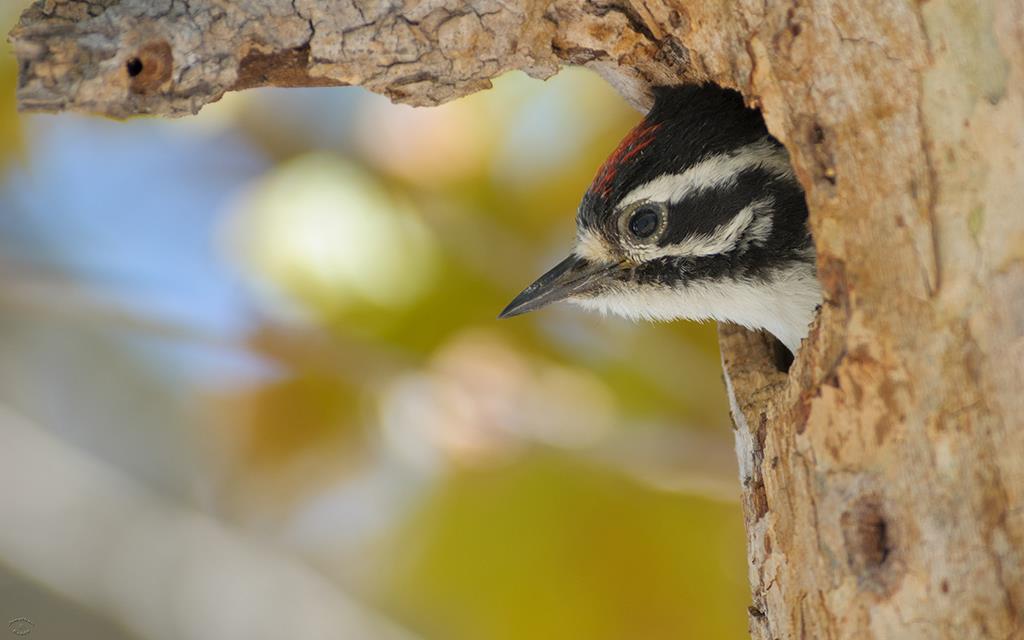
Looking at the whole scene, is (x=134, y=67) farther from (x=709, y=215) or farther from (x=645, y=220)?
(x=709, y=215)

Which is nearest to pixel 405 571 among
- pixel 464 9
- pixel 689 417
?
pixel 689 417

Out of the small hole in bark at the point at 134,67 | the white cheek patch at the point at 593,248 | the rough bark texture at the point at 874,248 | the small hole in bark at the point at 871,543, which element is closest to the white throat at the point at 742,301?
the white cheek patch at the point at 593,248

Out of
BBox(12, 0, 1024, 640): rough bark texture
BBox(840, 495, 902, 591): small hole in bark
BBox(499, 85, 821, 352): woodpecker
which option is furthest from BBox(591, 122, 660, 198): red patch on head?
BBox(840, 495, 902, 591): small hole in bark

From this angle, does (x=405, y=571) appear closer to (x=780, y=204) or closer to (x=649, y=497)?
(x=649, y=497)

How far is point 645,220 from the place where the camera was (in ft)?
10.9

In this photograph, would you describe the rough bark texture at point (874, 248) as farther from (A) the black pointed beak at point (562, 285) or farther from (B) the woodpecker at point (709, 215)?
(A) the black pointed beak at point (562, 285)

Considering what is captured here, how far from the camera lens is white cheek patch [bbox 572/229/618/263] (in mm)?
3414

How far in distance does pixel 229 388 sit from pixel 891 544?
3.72 meters

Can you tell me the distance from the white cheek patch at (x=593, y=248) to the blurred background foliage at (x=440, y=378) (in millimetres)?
1251

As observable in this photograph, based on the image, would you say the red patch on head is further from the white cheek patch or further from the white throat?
the white throat

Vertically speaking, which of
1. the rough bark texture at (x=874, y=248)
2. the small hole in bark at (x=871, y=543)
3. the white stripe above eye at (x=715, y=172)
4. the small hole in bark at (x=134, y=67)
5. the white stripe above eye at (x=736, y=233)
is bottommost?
the small hole in bark at (x=871, y=543)

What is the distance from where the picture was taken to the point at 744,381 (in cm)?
321

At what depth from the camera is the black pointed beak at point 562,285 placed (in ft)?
11.4

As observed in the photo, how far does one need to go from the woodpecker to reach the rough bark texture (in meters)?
0.69
